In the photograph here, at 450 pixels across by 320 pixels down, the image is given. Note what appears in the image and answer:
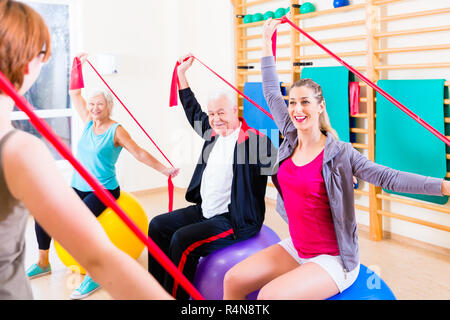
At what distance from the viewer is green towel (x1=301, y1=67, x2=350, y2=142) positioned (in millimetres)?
3791

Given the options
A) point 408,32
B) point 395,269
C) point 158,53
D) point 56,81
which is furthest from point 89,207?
point 158,53

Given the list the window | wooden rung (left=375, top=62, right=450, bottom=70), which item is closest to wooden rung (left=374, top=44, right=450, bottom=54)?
wooden rung (left=375, top=62, right=450, bottom=70)

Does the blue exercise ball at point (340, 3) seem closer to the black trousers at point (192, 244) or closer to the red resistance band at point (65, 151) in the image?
the black trousers at point (192, 244)

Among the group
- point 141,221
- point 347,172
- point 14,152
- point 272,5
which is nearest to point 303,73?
point 272,5

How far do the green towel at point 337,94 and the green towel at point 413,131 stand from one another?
0.28 metres

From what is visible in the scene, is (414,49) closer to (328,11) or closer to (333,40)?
(333,40)

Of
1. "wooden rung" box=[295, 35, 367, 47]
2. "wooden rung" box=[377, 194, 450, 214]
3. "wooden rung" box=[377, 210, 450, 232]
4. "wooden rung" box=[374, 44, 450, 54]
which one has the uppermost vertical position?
"wooden rung" box=[295, 35, 367, 47]

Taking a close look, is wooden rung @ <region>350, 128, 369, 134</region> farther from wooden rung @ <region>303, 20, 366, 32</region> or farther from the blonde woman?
the blonde woman

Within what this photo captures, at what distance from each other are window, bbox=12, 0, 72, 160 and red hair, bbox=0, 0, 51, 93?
448 centimetres

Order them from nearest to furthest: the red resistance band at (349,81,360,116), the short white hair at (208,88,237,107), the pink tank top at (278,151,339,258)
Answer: the pink tank top at (278,151,339,258)
the short white hair at (208,88,237,107)
the red resistance band at (349,81,360,116)

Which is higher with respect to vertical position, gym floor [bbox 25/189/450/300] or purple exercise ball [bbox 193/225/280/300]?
purple exercise ball [bbox 193/225/280/300]

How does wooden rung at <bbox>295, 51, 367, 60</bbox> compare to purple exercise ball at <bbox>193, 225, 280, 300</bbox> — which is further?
wooden rung at <bbox>295, 51, 367, 60</bbox>

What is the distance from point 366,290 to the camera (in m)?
1.86

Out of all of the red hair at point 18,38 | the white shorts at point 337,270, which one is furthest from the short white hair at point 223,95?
the red hair at point 18,38
